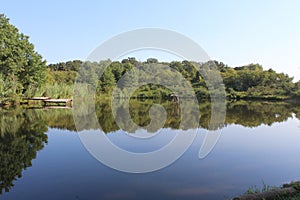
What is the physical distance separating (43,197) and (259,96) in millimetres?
30299

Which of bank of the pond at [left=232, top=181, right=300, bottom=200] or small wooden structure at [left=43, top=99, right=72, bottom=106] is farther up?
small wooden structure at [left=43, top=99, right=72, bottom=106]

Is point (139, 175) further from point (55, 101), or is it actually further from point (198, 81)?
point (198, 81)

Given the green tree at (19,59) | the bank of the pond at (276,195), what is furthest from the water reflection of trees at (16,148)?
the green tree at (19,59)

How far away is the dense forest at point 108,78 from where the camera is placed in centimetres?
1933

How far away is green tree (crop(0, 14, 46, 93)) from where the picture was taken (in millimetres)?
19094

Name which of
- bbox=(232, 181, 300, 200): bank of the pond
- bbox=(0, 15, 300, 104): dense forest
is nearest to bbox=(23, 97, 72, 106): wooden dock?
bbox=(0, 15, 300, 104): dense forest

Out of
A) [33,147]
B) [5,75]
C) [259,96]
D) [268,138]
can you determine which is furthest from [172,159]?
[259,96]

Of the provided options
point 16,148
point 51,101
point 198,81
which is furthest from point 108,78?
point 16,148

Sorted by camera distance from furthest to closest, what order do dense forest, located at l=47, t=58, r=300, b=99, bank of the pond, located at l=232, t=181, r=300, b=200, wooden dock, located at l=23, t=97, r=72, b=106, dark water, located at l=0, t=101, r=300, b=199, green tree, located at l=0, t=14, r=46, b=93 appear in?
dense forest, located at l=47, t=58, r=300, b=99 < wooden dock, located at l=23, t=97, r=72, b=106 < green tree, located at l=0, t=14, r=46, b=93 < dark water, located at l=0, t=101, r=300, b=199 < bank of the pond, located at l=232, t=181, r=300, b=200

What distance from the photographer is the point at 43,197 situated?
342 cm

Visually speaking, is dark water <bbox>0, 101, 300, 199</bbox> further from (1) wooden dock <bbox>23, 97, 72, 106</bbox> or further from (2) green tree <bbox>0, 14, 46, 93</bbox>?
(2) green tree <bbox>0, 14, 46, 93</bbox>

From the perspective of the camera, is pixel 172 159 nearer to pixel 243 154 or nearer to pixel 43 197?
pixel 243 154

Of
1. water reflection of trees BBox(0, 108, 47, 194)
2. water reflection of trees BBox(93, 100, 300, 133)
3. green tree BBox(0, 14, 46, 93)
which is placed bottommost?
water reflection of trees BBox(0, 108, 47, 194)

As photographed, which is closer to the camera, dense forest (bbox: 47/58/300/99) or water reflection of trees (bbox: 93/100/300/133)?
water reflection of trees (bbox: 93/100/300/133)
